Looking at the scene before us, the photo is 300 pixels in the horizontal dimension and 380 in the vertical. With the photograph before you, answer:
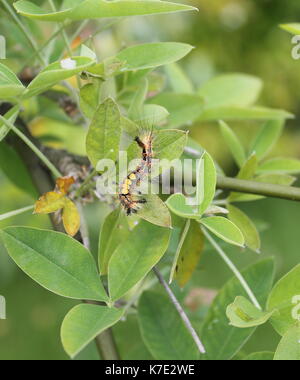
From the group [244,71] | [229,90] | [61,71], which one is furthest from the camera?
[244,71]

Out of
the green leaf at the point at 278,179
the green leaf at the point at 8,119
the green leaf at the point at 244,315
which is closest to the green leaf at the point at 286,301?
the green leaf at the point at 244,315

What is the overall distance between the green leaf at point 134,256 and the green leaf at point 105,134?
64mm

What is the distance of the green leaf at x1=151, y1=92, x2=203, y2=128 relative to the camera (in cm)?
64

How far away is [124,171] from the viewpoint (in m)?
0.45

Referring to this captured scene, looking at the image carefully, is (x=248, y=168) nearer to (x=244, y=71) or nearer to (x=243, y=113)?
(x=243, y=113)

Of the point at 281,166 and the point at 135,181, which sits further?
the point at 281,166

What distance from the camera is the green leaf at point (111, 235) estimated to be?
1.57 feet

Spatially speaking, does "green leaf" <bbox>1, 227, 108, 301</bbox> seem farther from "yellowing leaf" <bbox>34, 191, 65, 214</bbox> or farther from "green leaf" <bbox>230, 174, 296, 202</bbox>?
"green leaf" <bbox>230, 174, 296, 202</bbox>

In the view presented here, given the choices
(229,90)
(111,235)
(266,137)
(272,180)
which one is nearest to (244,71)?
(229,90)

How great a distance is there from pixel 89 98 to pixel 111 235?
11 centimetres

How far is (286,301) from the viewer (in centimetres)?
45

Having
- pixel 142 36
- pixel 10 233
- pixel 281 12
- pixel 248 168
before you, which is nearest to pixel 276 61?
pixel 281 12

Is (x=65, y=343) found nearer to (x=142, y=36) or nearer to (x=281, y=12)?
(x=142, y=36)

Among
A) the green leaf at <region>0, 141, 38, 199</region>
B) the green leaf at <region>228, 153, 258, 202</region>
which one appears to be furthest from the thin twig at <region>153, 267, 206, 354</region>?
the green leaf at <region>0, 141, 38, 199</region>
